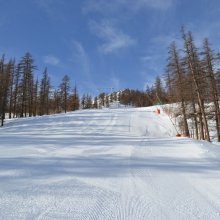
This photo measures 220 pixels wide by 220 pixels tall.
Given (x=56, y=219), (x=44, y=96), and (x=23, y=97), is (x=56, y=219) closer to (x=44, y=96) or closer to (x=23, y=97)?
(x=23, y=97)

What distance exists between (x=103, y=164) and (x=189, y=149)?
4618mm

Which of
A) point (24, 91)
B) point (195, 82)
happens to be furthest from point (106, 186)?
point (24, 91)

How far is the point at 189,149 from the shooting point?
31.8 feet

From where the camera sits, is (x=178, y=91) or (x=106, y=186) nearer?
(x=106, y=186)

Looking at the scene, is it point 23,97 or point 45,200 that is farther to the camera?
point 23,97

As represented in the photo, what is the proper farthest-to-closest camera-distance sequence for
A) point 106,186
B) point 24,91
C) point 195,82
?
point 24,91
point 195,82
point 106,186

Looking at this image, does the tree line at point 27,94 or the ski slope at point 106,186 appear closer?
the ski slope at point 106,186

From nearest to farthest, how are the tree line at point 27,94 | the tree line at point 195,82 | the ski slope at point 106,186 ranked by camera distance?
the ski slope at point 106,186 < the tree line at point 195,82 < the tree line at point 27,94

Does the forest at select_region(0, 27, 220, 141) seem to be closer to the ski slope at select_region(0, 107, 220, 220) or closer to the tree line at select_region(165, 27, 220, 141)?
the tree line at select_region(165, 27, 220, 141)

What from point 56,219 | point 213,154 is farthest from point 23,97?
point 56,219

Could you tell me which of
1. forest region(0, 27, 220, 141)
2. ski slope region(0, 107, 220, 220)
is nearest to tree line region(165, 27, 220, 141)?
forest region(0, 27, 220, 141)

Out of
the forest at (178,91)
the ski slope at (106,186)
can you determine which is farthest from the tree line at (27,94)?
the ski slope at (106,186)

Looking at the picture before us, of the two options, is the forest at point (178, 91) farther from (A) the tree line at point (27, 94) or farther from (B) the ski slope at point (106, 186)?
(B) the ski slope at point (106, 186)

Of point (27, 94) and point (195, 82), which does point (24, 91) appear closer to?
point (27, 94)
